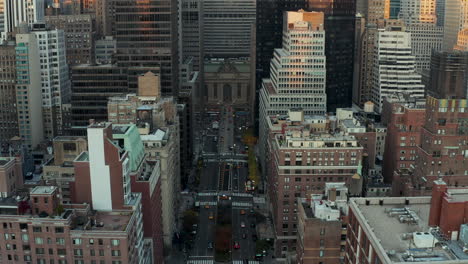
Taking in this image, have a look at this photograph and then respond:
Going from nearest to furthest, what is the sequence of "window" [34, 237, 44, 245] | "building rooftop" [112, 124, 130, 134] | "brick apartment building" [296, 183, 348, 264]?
"window" [34, 237, 44, 245] < "brick apartment building" [296, 183, 348, 264] < "building rooftop" [112, 124, 130, 134]

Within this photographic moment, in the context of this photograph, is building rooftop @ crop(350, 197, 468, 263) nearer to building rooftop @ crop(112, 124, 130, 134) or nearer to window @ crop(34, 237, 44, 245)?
window @ crop(34, 237, 44, 245)

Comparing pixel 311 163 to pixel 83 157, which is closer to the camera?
pixel 83 157

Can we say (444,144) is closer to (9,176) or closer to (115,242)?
(115,242)

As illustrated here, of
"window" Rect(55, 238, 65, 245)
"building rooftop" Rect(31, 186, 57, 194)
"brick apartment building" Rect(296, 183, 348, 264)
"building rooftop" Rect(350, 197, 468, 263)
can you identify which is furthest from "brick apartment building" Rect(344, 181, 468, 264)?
"building rooftop" Rect(31, 186, 57, 194)

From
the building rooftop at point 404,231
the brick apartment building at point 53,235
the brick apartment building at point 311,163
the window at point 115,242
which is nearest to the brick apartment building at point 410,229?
the building rooftop at point 404,231

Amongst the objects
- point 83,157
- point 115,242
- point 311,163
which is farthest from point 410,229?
point 311,163

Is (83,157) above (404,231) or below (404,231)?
above

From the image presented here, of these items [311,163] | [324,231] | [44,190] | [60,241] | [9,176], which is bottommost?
[324,231]
